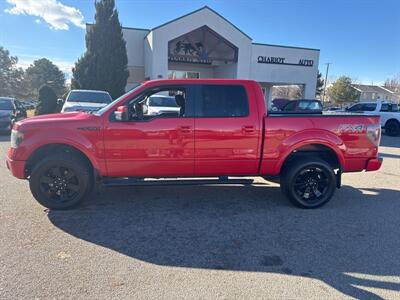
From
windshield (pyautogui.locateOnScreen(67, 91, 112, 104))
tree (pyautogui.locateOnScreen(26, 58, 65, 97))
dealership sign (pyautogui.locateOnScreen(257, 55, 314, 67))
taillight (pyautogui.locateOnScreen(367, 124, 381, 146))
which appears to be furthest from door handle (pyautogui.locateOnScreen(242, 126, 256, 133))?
tree (pyautogui.locateOnScreen(26, 58, 65, 97))

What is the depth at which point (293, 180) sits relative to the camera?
4.72 metres

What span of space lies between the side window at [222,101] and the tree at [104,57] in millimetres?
18675

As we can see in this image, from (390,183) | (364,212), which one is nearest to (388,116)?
(390,183)

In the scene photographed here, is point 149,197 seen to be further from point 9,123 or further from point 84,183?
point 9,123

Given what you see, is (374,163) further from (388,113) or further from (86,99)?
(388,113)

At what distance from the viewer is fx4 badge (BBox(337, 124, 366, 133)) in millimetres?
4699

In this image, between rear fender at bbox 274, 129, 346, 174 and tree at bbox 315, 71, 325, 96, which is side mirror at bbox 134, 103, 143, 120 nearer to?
rear fender at bbox 274, 129, 346, 174

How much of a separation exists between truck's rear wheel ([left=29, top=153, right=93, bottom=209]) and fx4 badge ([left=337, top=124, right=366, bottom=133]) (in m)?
4.17

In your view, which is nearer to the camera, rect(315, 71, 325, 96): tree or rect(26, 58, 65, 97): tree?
rect(26, 58, 65, 97): tree

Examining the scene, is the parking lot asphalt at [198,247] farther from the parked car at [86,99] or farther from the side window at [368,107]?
the side window at [368,107]

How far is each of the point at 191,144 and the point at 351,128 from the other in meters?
2.70

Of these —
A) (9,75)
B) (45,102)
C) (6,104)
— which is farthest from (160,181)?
(9,75)

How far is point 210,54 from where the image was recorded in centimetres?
2442

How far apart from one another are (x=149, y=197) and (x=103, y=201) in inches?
31.4
